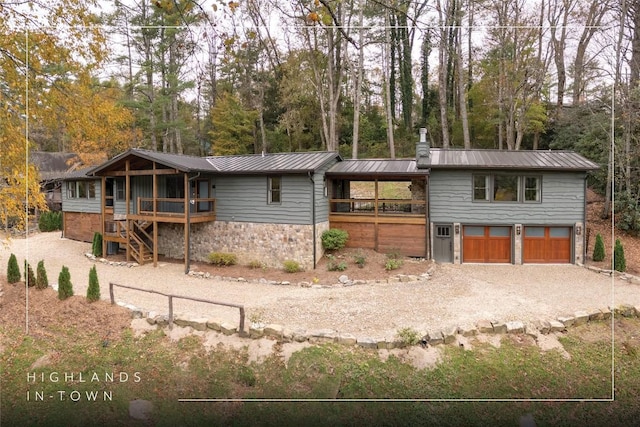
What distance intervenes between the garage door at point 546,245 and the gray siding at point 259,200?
28.2 feet

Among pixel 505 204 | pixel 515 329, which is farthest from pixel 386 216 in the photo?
pixel 515 329

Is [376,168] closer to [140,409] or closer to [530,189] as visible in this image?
[530,189]

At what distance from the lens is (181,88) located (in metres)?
22.8

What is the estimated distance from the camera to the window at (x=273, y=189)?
565 inches

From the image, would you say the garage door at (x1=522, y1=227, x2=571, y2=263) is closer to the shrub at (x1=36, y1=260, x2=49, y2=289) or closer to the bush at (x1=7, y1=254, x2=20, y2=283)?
the shrub at (x1=36, y1=260, x2=49, y2=289)

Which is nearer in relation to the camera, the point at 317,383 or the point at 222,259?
the point at 317,383

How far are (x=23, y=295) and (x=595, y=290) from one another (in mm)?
15991

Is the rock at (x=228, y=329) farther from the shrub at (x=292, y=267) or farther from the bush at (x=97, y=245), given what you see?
the bush at (x=97, y=245)

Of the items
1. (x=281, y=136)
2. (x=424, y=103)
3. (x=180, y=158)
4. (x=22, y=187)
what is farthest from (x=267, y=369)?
(x=424, y=103)

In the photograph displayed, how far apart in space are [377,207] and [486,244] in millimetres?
4500

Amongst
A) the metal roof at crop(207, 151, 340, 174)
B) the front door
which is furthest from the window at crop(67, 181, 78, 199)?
the front door

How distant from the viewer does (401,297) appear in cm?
1032

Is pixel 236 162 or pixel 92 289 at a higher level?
pixel 236 162

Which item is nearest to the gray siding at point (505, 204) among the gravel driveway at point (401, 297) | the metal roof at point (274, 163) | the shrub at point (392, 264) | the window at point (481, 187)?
the window at point (481, 187)
